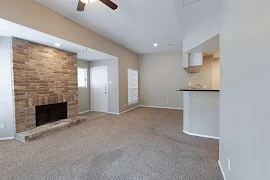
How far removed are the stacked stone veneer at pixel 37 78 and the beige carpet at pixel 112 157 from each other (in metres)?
0.76

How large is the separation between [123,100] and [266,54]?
17.8 feet

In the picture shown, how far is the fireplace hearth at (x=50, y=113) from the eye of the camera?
3.88 m

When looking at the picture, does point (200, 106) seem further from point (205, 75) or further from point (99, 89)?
point (99, 89)

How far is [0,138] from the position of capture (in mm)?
3201

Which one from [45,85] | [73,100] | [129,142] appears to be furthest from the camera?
[73,100]

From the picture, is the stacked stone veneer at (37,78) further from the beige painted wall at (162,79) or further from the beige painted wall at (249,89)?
the beige painted wall at (249,89)

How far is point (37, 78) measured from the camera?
364 centimetres

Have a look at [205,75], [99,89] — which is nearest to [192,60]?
[205,75]

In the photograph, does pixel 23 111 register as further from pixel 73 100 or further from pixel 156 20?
pixel 156 20

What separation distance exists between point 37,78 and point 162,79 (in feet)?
17.0

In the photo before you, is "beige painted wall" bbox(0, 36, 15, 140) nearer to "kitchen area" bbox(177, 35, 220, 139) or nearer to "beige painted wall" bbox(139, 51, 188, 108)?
"kitchen area" bbox(177, 35, 220, 139)

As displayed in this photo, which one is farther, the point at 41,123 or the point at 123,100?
the point at 123,100

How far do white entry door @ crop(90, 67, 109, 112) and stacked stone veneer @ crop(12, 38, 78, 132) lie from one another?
5.13ft

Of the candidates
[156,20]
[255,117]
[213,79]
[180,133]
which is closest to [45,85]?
[156,20]
